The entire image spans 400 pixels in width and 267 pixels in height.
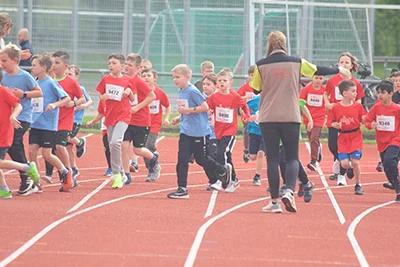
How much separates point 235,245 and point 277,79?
265 cm

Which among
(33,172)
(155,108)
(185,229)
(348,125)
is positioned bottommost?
(185,229)

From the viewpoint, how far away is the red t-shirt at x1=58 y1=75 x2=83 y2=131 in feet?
44.1

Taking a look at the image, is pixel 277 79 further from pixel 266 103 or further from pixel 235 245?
pixel 235 245

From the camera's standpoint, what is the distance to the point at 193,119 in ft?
42.4

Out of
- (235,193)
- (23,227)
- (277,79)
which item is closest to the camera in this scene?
(23,227)

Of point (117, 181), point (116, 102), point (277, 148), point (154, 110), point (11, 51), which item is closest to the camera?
point (277, 148)

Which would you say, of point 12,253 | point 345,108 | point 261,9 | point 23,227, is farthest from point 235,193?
point 261,9

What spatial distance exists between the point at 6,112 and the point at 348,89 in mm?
4761

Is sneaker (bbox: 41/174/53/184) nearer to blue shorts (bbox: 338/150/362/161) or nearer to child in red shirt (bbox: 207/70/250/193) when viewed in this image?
child in red shirt (bbox: 207/70/250/193)

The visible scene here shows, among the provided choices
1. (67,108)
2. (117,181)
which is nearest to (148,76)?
(67,108)

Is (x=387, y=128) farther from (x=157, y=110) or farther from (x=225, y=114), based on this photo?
(x=157, y=110)

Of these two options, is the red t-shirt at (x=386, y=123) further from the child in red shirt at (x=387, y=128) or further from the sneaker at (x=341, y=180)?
the sneaker at (x=341, y=180)

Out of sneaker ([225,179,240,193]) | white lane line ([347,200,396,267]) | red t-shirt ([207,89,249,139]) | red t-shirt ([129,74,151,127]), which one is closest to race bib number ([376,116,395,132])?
white lane line ([347,200,396,267])

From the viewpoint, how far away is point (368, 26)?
81.2 ft
